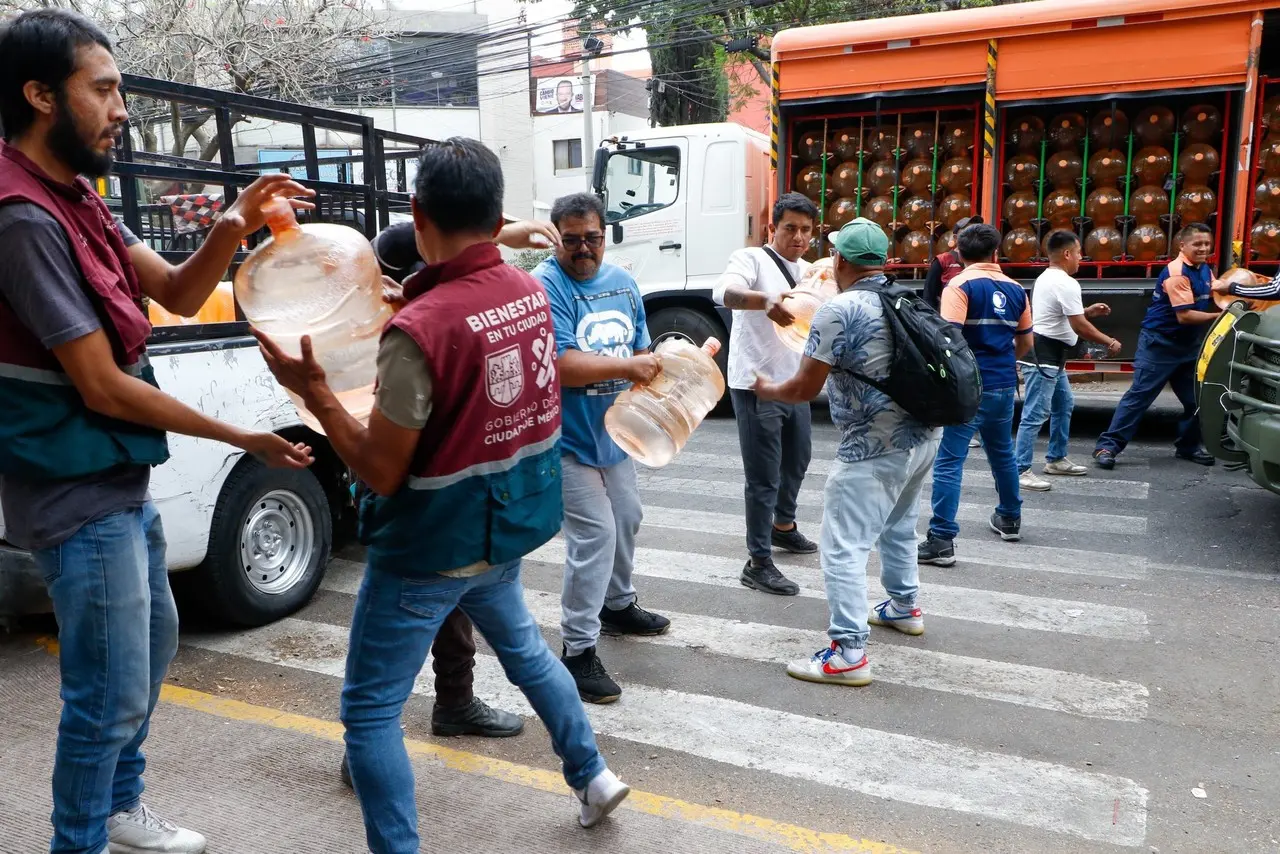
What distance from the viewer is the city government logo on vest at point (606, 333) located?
3926mm

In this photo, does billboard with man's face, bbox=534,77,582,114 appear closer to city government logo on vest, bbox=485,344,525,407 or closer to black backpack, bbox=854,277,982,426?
black backpack, bbox=854,277,982,426

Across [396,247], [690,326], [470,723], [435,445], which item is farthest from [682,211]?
[435,445]

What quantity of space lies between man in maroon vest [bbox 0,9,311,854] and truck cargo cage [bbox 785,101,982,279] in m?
8.37

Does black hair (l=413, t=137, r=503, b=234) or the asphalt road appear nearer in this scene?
black hair (l=413, t=137, r=503, b=234)

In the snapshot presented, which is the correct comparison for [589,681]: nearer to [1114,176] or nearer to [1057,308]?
[1057,308]

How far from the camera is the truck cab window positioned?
1066 cm

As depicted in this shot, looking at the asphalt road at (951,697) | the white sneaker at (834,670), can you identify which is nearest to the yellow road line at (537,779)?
the asphalt road at (951,697)

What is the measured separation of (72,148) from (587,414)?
Answer: 6.67 ft

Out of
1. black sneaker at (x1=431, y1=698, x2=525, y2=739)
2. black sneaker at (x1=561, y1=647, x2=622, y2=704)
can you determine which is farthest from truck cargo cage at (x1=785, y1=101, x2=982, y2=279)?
black sneaker at (x1=431, y1=698, x2=525, y2=739)

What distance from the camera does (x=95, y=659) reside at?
243 cm

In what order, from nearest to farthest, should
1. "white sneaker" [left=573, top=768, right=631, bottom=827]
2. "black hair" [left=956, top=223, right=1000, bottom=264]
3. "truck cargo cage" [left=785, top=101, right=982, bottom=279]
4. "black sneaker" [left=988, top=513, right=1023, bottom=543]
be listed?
"white sneaker" [left=573, top=768, right=631, bottom=827]
"black hair" [left=956, top=223, right=1000, bottom=264]
"black sneaker" [left=988, top=513, right=1023, bottom=543]
"truck cargo cage" [left=785, top=101, right=982, bottom=279]

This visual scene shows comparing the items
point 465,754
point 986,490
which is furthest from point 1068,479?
point 465,754

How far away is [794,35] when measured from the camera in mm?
10016

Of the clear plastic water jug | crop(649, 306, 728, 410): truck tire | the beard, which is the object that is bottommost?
crop(649, 306, 728, 410): truck tire
